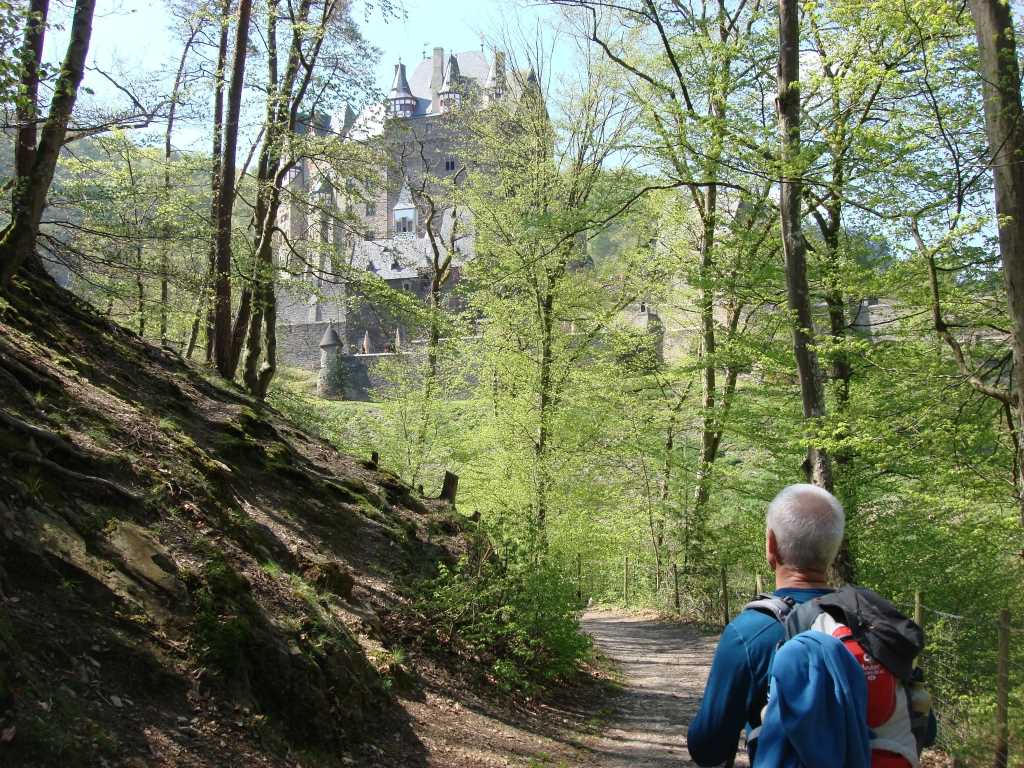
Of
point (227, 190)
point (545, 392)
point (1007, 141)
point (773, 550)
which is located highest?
point (227, 190)

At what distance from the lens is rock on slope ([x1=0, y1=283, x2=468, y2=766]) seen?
375 cm

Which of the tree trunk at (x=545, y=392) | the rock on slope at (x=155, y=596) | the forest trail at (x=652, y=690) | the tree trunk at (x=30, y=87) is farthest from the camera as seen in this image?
the tree trunk at (x=545, y=392)

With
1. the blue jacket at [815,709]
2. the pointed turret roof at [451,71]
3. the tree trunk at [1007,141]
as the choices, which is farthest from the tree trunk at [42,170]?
the pointed turret roof at [451,71]

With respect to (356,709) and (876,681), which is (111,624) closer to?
(356,709)

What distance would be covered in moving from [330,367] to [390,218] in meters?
20.9

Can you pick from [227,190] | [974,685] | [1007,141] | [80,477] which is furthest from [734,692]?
[227,190]

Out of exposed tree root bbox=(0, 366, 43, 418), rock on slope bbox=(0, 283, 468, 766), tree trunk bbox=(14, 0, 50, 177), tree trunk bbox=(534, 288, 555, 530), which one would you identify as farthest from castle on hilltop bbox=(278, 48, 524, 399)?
exposed tree root bbox=(0, 366, 43, 418)

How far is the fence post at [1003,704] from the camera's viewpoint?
208 inches

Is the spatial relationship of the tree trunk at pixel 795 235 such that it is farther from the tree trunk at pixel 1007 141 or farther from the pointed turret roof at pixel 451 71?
the pointed turret roof at pixel 451 71

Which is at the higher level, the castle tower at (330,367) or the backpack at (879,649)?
the castle tower at (330,367)

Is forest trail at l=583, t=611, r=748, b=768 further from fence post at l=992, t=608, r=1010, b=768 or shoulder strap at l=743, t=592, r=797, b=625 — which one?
shoulder strap at l=743, t=592, r=797, b=625

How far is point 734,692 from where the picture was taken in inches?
85.8

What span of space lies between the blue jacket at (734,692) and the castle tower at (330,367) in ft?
190

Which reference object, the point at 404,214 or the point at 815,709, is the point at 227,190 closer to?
the point at 815,709
